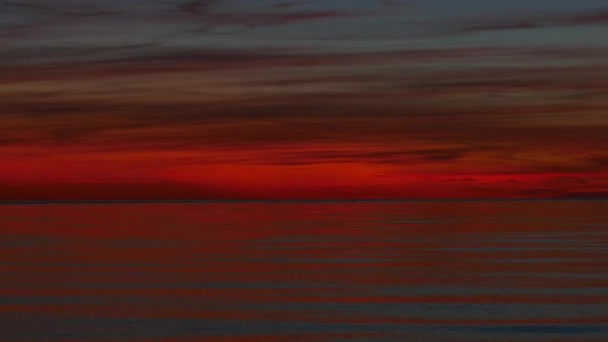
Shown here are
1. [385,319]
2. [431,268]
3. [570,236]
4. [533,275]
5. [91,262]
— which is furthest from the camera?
[570,236]

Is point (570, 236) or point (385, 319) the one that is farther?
point (570, 236)

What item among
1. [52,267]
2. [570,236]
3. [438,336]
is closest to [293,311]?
[438,336]

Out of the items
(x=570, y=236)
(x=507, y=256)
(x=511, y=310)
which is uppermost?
(x=511, y=310)

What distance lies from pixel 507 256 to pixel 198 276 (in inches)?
520

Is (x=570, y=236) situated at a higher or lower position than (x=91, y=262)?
lower

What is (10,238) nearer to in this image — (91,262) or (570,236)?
(91,262)

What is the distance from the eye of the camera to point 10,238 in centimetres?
5675

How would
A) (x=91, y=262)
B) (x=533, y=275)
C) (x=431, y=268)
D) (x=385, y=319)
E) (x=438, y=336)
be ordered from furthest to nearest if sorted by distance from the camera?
(x=91, y=262) → (x=431, y=268) → (x=533, y=275) → (x=385, y=319) → (x=438, y=336)

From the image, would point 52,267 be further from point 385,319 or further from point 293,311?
point 385,319

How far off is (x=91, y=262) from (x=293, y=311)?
50.6 ft

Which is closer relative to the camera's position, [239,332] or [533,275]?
[239,332]

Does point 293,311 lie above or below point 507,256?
above

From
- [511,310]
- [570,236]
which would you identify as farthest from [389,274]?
[570,236]

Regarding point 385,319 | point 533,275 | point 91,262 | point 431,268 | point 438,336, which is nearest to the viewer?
point 438,336
